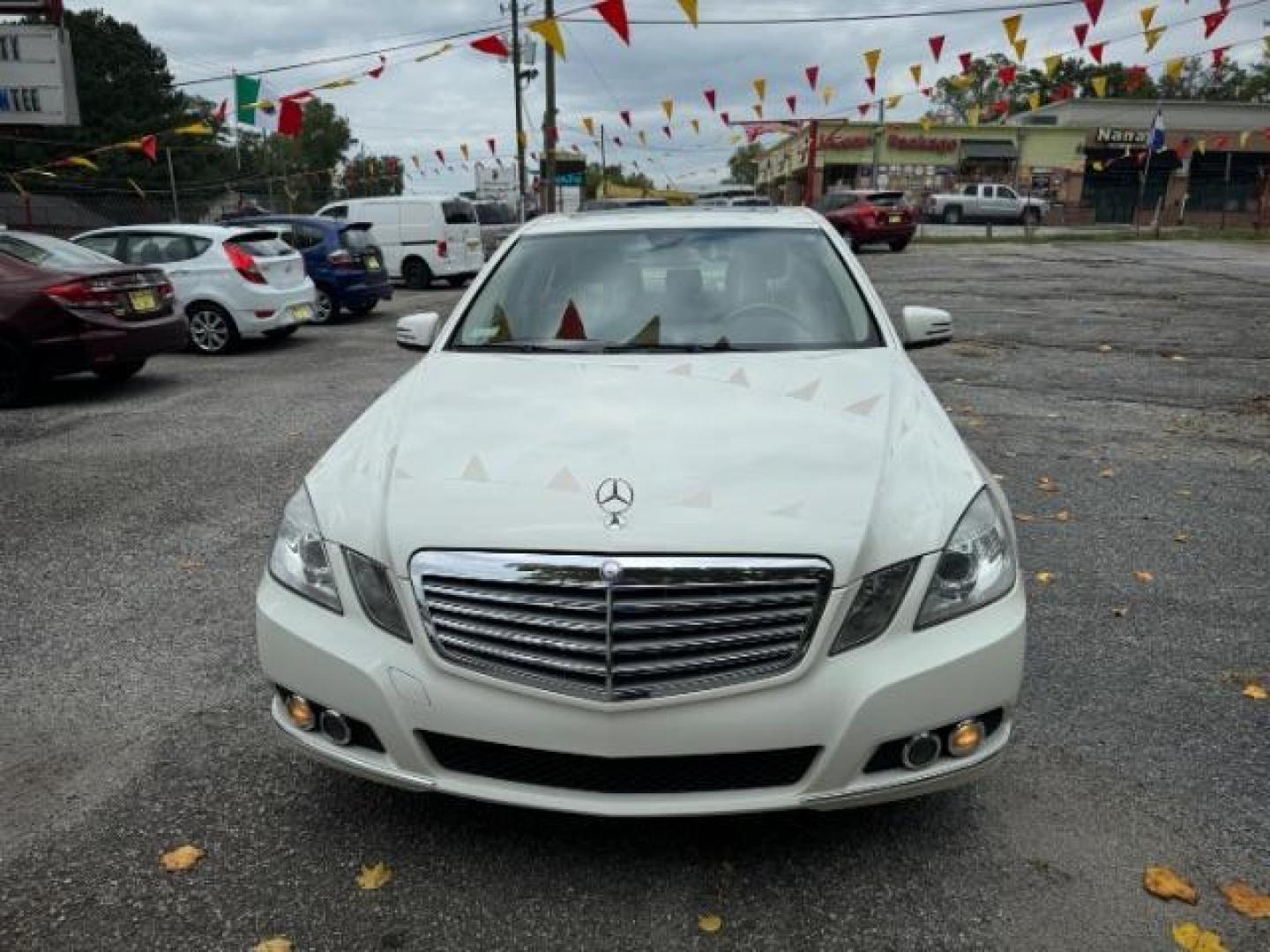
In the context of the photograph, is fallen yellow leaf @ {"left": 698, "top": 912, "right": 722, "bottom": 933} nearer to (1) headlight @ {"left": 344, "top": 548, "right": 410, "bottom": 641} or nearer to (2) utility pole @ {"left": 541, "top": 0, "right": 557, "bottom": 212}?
(1) headlight @ {"left": 344, "top": 548, "right": 410, "bottom": 641}

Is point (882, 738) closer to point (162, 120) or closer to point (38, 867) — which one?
point (38, 867)

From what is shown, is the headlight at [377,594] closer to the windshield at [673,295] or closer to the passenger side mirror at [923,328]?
the windshield at [673,295]

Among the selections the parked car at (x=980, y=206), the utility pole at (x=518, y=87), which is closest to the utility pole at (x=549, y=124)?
the utility pole at (x=518, y=87)

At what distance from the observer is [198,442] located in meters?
6.91

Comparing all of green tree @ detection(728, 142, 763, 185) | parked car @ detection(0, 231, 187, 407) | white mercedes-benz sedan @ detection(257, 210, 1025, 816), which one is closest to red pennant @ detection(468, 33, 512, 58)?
parked car @ detection(0, 231, 187, 407)

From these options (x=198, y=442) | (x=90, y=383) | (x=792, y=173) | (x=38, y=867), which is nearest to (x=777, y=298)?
(x=38, y=867)

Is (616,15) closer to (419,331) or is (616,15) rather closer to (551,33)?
(551,33)

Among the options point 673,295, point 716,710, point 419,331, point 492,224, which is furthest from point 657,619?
point 492,224

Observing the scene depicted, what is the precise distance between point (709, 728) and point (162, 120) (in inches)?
2536

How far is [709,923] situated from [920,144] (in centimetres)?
5452

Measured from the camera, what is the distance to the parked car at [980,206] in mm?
40906

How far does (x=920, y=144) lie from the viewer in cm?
5100

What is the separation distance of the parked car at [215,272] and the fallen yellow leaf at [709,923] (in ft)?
34.1

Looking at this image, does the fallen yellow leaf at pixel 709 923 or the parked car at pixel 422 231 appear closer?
the fallen yellow leaf at pixel 709 923
